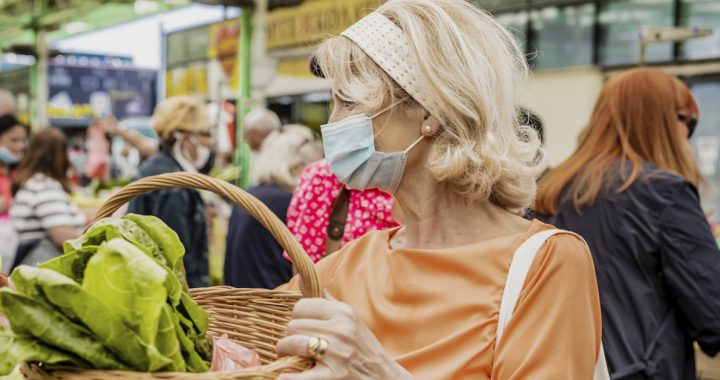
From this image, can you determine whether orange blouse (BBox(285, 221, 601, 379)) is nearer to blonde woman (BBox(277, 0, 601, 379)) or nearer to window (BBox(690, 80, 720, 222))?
blonde woman (BBox(277, 0, 601, 379))

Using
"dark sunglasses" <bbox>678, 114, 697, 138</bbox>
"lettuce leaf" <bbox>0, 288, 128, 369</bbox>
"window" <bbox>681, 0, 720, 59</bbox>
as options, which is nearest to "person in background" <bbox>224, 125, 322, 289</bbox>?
"dark sunglasses" <bbox>678, 114, 697, 138</bbox>

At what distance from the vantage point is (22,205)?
14.9ft

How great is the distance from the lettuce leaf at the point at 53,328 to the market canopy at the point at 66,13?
1456 cm

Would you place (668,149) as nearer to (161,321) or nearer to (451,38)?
(451,38)

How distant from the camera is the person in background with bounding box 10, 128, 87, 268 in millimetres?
4465

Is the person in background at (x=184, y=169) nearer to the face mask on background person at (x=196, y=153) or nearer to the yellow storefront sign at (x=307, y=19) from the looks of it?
the face mask on background person at (x=196, y=153)

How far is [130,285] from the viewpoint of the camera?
1112 mm

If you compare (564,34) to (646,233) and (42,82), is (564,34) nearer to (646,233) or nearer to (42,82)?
(646,233)

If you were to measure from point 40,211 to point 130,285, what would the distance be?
3.72m

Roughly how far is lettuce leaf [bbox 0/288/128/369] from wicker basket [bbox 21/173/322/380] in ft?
0.09

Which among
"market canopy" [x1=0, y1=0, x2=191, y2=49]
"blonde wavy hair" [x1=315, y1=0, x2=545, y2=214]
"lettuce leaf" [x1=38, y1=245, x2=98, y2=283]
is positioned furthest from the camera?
"market canopy" [x1=0, y1=0, x2=191, y2=49]

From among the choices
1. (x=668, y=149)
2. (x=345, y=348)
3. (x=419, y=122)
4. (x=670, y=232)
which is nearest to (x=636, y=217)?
(x=670, y=232)

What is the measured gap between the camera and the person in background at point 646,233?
257 cm

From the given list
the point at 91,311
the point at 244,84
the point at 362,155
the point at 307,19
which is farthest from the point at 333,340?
the point at 307,19
